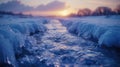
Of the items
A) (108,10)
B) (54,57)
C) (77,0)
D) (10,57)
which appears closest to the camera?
(10,57)

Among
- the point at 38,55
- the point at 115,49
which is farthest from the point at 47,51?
the point at 115,49

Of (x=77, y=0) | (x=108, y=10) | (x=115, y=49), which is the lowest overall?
(x=115, y=49)

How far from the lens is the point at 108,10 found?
9.71 feet

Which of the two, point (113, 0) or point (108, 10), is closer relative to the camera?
point (113, 0)

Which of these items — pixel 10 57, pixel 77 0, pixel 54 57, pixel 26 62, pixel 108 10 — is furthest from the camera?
pixel 108 10

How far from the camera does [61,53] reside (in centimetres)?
272

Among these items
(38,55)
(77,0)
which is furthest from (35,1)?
(38,55)

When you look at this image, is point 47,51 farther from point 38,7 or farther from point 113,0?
point 113,0

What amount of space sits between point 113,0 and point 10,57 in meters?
1.54

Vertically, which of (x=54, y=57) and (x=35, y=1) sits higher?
(x=35, y=1)

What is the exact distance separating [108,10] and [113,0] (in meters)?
0.29

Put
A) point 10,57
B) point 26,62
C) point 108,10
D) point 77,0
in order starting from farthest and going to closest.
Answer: point 108,10, point 77,0, point 26,62, point 10,57

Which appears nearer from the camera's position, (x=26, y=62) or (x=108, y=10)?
(x=26, y=62)

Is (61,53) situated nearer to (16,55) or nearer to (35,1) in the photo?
(16,55)
